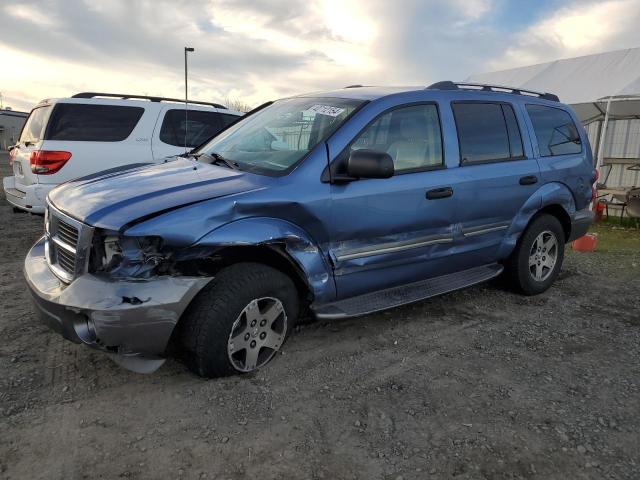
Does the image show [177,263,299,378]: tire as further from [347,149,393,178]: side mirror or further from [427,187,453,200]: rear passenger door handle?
[427,187,453,200]: rear passenger door handle

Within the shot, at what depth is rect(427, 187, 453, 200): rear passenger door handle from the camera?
3.58 metres

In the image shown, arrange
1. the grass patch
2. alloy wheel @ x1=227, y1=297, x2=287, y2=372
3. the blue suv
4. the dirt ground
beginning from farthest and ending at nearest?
the grass patch → alloy wheel @ x1=227, y1=297, x2=287, y2=372 → the blue suv → the dirt ground

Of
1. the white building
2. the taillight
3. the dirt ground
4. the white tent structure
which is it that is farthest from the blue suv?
the white building

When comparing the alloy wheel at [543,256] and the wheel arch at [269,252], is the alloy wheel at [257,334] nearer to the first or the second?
the wheel arch at [269,252]

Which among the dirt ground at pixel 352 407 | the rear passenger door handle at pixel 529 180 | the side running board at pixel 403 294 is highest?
the rear passenger door handle at pixel 529 180

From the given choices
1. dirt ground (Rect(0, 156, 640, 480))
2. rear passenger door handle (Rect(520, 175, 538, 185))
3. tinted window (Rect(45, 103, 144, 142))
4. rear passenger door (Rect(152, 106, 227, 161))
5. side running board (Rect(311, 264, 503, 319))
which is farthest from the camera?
rear passenger door (Rect(152, 106, 227, 161))

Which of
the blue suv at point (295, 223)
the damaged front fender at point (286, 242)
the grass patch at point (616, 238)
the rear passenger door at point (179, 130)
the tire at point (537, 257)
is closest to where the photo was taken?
the blue suv at point (295, 223)

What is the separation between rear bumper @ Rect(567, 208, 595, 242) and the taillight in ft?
18.7

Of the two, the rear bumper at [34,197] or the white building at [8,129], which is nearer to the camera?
the rear bumper at [34,197]

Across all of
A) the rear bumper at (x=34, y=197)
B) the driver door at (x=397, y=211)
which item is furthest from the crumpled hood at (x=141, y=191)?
the rear bumper at (x=34, y=197)

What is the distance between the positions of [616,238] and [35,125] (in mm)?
9192

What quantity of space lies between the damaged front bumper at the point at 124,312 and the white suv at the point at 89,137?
10.4 feet

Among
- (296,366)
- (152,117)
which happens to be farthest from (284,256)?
(152,117)

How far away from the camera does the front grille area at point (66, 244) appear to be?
104 inches
